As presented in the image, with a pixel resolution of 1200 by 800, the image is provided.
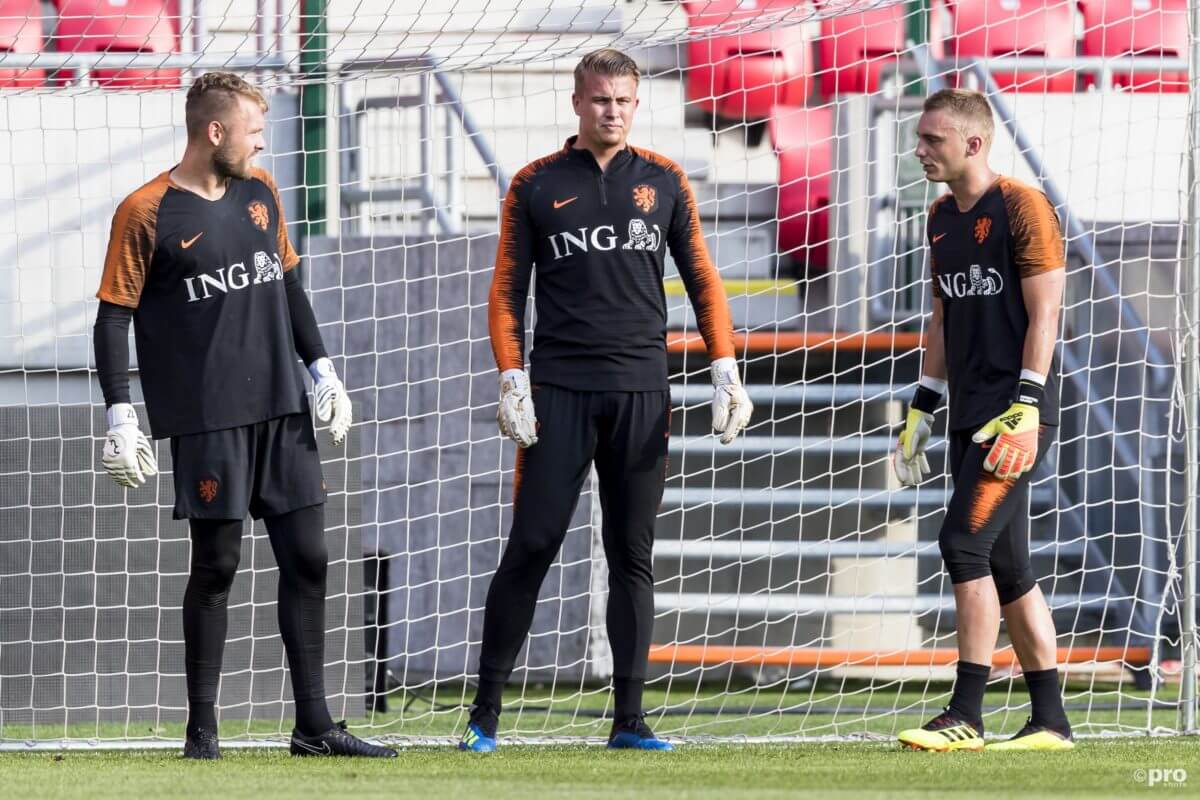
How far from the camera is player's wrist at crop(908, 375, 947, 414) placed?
4.71 metres

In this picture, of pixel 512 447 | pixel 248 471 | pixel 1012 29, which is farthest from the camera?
pixel 1012 29

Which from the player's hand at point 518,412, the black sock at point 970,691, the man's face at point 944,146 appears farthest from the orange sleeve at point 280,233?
the black sock at point 970,691

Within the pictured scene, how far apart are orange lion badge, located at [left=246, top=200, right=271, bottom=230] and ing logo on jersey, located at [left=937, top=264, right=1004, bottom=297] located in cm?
172

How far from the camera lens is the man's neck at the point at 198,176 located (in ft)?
13.8

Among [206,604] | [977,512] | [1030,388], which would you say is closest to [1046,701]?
[977,512]

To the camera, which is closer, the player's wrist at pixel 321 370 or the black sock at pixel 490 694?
the player's wrist at pixel 321 370

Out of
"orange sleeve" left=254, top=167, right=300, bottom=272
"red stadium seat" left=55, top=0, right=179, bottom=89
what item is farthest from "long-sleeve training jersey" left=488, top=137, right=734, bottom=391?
"red stadium seat" left=55, top=0, right=179, bottom=89

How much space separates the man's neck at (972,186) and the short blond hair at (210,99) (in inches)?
70.6

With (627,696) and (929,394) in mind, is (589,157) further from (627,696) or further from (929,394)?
(627,696)

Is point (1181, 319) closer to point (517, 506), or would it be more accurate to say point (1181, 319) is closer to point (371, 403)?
point (517, 506)

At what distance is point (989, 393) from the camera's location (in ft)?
14.5

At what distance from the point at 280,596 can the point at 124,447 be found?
55cm

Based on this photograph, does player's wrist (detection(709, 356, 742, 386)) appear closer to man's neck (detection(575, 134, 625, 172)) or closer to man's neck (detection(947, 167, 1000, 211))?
man's neck (detection(575, 134, 625, 172))

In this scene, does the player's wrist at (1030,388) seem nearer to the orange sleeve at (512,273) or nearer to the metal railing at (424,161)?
the orange sleeve at (512,273)
